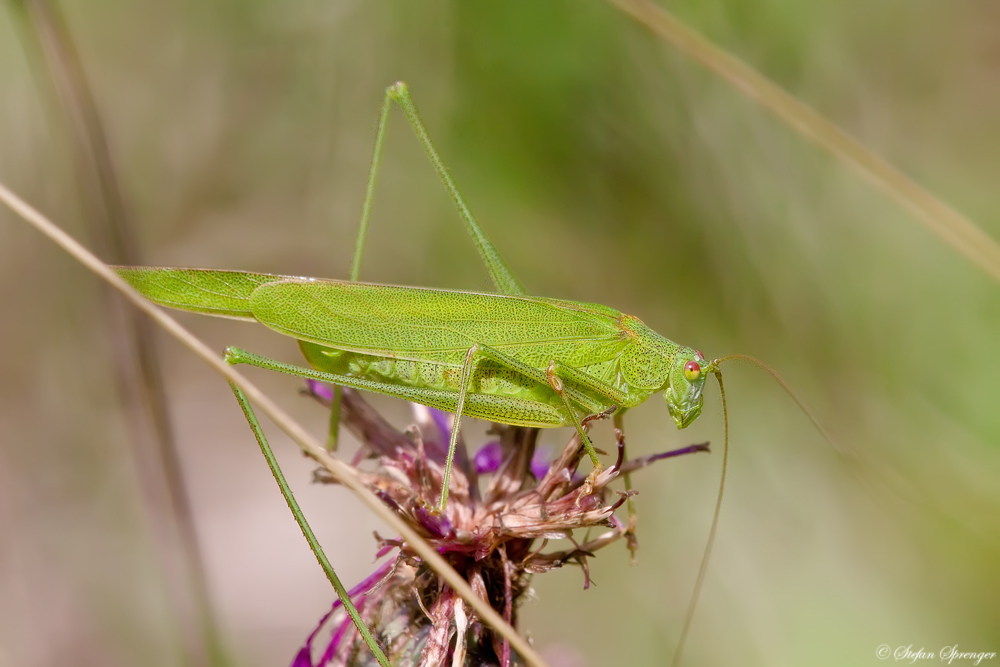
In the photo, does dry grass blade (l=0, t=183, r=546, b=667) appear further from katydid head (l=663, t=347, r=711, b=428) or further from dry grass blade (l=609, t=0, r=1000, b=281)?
dry grass blade (l=609, t=0, r=1000, b=281)

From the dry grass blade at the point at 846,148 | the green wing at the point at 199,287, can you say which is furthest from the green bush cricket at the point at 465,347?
the dry grass blade at the point at 846,148

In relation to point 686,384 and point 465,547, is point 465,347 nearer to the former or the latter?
point 465,547

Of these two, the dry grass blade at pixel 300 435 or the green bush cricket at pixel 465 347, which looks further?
the green bush cricket at pixel 465 347

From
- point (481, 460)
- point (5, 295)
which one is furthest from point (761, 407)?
point (5, 295)

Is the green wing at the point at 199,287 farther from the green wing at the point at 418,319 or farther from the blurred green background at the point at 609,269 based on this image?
the blurred green background at the point at 609,269

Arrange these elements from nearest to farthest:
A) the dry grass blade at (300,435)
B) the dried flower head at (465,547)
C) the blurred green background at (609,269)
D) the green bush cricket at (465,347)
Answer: the dry grass blade at (300,435)
the dried flower head at (465,547)
the green bush cricket at (465,347)
the blurred green background at (609,269)

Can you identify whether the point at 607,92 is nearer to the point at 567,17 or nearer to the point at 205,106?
the point at 567,17

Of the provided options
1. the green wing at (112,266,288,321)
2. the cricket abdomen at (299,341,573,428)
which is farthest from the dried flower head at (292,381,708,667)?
the green wing at (112,266,288,321)
